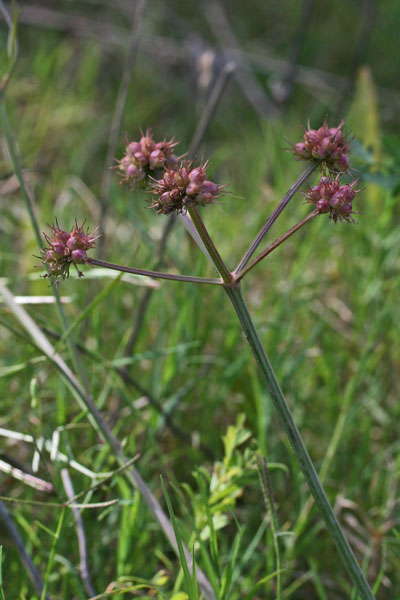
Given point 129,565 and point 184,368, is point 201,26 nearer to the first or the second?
point 184,368

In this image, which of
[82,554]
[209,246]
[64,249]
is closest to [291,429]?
[209,246]

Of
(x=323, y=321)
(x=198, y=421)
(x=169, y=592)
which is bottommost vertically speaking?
(x=169, y=592)

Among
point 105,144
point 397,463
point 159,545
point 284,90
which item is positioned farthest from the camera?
point 105,144

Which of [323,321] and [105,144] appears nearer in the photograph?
[323,321]

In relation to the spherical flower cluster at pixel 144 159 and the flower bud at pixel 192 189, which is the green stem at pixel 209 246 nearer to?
the flower bud at pixel 192 189

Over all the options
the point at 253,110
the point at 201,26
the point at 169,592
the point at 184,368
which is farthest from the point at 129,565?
the point at 201,26

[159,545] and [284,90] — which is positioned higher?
[284,90]

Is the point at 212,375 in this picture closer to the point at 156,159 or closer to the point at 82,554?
the point at 82,554

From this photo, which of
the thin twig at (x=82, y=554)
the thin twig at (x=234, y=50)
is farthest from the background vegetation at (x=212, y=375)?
the thin twig at (x=234, y=50)
